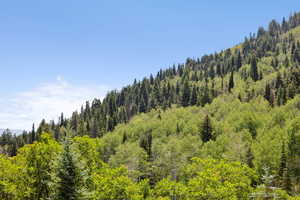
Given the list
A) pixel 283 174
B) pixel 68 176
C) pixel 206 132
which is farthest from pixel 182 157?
pixel 68 176

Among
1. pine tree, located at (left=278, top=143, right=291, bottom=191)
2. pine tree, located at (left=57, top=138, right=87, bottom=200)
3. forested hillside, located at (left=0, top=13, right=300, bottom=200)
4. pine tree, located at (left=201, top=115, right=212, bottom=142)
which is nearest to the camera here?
pine tree, located at (left=57, top=138, right=87, bottom=200)

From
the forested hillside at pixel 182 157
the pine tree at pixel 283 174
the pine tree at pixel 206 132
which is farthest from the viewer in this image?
the pine tree at pixel 206 132

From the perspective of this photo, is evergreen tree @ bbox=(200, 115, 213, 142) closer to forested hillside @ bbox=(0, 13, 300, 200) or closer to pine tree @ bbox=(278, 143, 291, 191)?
forested hillside @ bbox=(0, 13, 300, 200)

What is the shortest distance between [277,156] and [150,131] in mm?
77813

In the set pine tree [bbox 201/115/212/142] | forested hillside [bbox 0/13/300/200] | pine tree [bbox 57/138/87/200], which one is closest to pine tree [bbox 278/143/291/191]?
forested hillside [bbox 0/13/300/200]

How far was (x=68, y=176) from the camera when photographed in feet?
74.0

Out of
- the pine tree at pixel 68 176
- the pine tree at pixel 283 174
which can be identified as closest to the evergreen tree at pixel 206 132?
the pine tree at pixel 283 174

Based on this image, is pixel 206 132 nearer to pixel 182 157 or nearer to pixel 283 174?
pixel 182 157

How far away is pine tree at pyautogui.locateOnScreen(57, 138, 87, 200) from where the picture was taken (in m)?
22.4

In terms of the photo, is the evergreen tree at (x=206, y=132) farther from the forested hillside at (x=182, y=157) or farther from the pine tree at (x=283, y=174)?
the pine tree at (x=283, y=174)

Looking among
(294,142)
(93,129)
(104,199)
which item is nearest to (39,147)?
(104,199)

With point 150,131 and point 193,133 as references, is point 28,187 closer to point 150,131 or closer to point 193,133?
point 193,133

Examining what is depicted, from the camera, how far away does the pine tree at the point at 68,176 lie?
73.6 feet

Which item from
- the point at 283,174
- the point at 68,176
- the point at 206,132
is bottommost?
the point at 283,174
